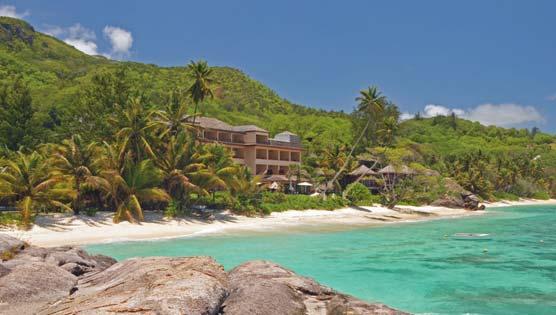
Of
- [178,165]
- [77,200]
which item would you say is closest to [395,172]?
[178,165]

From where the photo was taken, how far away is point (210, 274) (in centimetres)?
738

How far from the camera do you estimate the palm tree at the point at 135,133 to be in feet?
96.6

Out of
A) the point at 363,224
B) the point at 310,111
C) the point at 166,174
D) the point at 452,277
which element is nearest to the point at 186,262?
the point at 452,277

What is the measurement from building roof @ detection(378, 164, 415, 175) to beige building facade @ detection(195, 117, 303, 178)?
11.4m

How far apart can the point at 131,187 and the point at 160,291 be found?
23.6 m

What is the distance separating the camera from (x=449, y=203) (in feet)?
179

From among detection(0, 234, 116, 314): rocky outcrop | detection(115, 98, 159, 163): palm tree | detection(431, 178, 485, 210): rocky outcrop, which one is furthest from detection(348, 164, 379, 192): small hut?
detection(0, 234, 116, 314): rocky outcrop

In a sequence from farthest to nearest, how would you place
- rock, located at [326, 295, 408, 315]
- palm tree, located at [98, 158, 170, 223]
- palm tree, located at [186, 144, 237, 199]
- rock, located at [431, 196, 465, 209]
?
rock, located at [431, 196, 465, 209]
palm tree, located at [186, 144, 237, 199]
palm tree, located at [98, 158, 170, 223]
rock, located at [326, 295, 408, 315]

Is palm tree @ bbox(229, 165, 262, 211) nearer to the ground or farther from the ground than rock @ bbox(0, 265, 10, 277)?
farther from the ground

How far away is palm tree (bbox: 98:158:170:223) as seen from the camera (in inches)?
1077

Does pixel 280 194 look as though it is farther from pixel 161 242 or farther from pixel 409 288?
pixel 409 288

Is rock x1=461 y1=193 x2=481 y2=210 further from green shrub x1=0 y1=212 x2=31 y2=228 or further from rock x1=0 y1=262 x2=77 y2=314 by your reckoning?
rock x1=0 y1=262 x2=77 y2=314

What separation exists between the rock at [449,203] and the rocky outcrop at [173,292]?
161ft

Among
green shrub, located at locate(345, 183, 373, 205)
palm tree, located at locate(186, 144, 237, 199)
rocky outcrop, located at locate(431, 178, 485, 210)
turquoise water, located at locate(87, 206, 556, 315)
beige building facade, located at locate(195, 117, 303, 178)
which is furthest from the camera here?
rocky outcrop, located at locate(431, 178, 485, 210)
